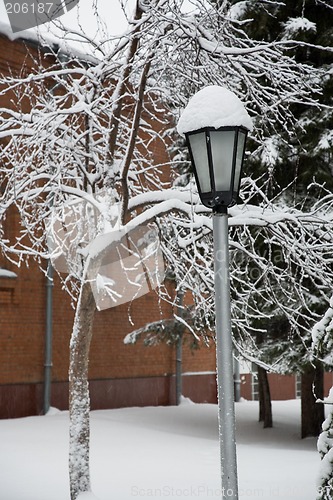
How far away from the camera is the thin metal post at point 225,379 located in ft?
13.3

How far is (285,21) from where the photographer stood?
11523 millimetres

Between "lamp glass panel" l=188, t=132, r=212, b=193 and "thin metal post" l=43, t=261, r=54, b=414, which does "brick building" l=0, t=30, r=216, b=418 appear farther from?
"lamp glass panel" l=188, t=132, r=212, b=193

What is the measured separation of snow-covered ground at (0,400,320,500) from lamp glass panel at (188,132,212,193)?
153 inches

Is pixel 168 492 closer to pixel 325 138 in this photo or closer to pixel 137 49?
pixel 137 49

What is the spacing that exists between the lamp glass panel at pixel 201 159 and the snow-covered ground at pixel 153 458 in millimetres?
3886

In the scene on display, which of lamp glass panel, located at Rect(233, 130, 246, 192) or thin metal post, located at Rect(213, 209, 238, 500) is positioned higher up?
lamp glass panel, located at Rect(233, 130, 246, 192)

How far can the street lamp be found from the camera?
13.5 ft

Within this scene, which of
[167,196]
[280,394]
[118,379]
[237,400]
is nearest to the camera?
[167,196]

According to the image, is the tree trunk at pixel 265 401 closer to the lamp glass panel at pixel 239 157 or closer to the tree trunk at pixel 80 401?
the tree trunk at pixel 80 401

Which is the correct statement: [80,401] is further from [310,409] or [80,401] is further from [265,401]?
[265,401]

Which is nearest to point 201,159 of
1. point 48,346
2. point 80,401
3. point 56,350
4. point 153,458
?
point 80,401

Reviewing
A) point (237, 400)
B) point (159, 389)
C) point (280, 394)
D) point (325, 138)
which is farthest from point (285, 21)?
point (280, 394)

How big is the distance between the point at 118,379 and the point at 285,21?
775 cm

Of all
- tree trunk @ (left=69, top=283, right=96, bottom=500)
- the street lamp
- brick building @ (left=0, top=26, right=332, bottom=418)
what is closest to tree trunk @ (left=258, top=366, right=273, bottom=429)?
brick building @ (left=0, top=26, right=332, bottom=418)
